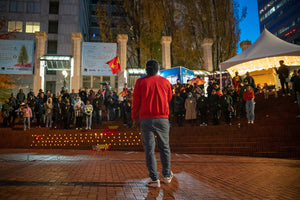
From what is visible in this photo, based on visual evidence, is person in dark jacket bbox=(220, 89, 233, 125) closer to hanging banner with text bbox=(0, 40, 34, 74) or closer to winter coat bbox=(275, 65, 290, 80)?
winter coat bbox=(275, 65, 290, 80)

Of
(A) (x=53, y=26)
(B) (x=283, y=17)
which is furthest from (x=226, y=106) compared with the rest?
(B) (x=283, y=17)

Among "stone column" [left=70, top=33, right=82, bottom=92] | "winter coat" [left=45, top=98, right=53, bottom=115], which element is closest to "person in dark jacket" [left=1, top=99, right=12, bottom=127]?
"winter coat" [left=45, top=98, right=53, bottom=115]

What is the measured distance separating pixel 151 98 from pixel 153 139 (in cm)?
66

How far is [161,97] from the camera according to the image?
11.7 ft

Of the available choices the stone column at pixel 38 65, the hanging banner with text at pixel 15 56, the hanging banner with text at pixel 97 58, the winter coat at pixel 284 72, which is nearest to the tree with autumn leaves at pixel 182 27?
the hanging banner with text at pixel 97 58

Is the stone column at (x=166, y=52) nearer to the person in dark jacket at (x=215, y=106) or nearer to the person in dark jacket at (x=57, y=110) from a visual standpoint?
the person in dark jacket at (x=215, y=106)

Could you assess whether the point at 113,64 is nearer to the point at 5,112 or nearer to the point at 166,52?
the point at 166,52

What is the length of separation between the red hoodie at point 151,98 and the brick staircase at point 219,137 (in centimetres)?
619

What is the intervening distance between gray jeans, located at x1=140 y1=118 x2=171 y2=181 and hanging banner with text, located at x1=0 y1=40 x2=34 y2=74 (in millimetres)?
20688

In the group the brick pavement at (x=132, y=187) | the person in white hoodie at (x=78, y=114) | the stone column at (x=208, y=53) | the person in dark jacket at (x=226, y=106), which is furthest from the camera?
the stone column at (x=208, y=53)

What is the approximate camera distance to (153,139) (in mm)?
3441

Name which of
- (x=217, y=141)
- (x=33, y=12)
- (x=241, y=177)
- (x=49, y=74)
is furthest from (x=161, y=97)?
(x=33, y=12)

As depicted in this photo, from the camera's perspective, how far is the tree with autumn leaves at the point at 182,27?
1022 inches

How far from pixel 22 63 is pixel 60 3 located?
1930 centimetres
